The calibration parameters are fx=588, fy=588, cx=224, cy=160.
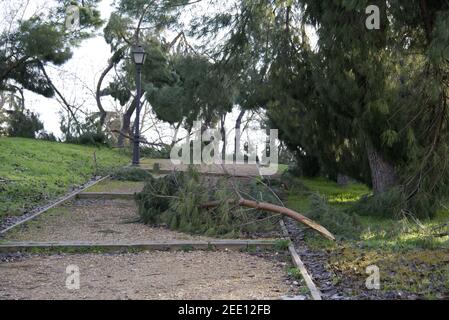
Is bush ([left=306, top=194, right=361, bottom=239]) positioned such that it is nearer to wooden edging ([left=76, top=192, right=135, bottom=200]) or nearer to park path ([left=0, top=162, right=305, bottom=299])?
park path ([left=0, top=162, right=305, bottom=299])

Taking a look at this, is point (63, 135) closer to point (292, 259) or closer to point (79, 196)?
point (79, 196)

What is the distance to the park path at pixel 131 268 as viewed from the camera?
5.48 m

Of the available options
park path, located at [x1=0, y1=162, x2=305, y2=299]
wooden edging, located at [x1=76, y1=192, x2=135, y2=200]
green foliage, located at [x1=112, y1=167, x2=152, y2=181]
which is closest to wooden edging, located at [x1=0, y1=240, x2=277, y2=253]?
park path, located at [x1=0, y1=162, x2=305, y2=299]

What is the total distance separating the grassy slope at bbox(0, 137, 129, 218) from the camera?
11461mm

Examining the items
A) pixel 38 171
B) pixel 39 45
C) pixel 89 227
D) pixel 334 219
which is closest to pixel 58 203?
pixel 89 227

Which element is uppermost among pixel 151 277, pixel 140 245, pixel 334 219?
pixel 334 219

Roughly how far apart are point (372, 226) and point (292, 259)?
245cm

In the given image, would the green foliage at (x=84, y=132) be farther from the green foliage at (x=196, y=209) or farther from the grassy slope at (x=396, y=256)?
the grassy slope at (x=396, y=256)

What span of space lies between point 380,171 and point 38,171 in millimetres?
8388

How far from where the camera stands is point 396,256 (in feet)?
22.0

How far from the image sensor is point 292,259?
695 cm

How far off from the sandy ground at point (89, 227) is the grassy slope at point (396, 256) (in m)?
2.25

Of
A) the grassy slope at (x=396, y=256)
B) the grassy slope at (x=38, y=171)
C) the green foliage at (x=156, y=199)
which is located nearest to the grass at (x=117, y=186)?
the grassy slope at (x=38, y=171)

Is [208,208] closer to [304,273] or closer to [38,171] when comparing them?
[304,273]
